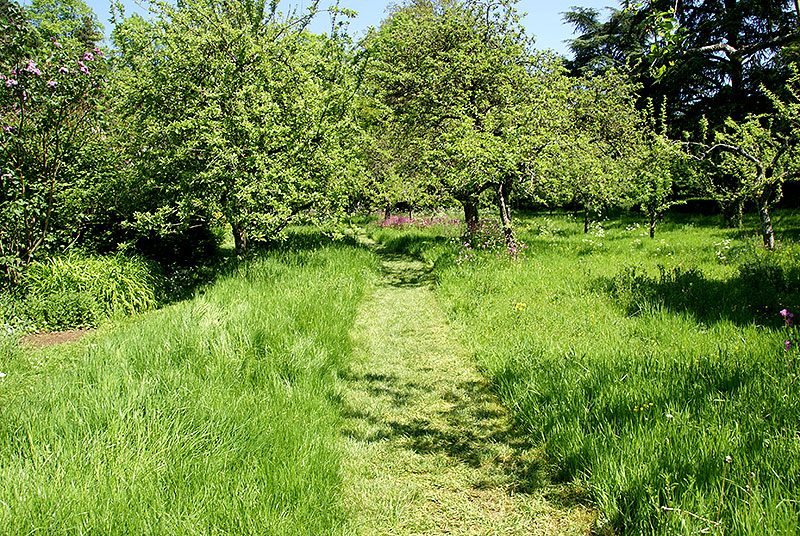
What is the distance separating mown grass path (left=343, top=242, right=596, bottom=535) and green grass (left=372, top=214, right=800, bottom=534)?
0.24m

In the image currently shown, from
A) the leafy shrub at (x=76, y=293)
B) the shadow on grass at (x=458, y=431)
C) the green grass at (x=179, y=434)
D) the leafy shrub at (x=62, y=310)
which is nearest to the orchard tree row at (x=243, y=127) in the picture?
the leafy shrub at (x=76, y=293)

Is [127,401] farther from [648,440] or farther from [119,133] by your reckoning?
[119,133]

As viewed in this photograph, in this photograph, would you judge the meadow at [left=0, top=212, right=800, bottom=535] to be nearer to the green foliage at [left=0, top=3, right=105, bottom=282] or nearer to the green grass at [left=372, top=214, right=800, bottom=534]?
the green grass at [left=372, top=214, right=800, bottom=534]

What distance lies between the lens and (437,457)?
3559 mm

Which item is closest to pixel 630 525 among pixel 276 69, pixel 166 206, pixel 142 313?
pixel 142 313

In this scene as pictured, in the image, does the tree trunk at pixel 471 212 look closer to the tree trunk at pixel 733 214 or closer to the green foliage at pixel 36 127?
the tree trunk at pixel 733 214

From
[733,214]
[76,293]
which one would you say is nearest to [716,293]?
[76,293]

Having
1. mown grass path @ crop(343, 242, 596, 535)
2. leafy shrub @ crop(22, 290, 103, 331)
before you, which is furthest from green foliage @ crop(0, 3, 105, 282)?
mown grass path @ crop(343, 242, 596, 535)

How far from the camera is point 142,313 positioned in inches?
321

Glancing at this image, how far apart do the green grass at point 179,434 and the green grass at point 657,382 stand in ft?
5.97

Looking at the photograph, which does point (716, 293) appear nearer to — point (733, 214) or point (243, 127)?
point (243, 127)

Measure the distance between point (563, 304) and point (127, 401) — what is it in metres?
5.49

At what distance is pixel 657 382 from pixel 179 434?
3651 millimetres

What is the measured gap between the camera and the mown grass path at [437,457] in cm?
281
